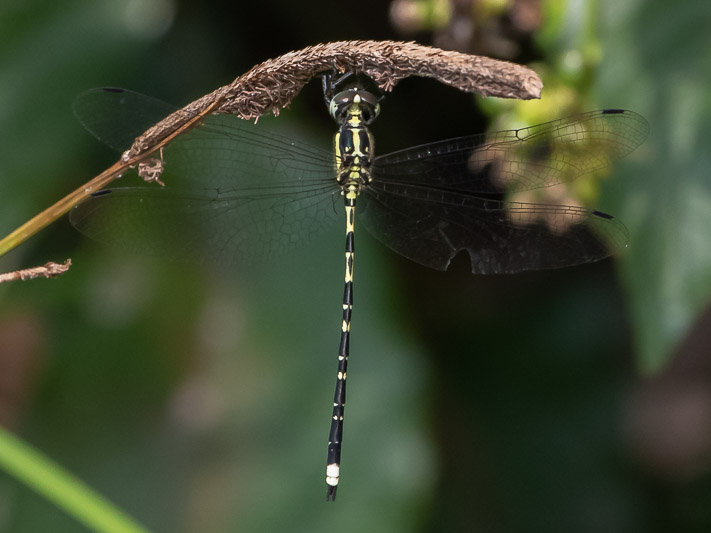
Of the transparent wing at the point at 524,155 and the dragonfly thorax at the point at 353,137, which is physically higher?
the dragonfly thorax at the point at 353,137

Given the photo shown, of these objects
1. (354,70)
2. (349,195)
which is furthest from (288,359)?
(354,70)

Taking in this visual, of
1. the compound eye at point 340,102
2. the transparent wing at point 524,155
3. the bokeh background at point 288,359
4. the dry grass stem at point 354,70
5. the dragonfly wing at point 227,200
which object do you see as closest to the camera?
the dry grass stem at point 354,70

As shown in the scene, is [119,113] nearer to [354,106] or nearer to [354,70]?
[354,106]

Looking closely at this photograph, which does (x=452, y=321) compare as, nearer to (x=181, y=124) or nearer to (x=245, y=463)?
(x=245, y=463)

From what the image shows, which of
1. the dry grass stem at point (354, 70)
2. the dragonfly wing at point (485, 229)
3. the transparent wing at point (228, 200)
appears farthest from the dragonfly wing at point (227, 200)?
the dry grass stem at point (354, 70)

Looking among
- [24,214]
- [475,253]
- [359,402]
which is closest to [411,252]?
[475,253]

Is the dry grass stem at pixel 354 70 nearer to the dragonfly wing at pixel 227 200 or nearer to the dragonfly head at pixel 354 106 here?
the dragonfly head at pixel 354 106
